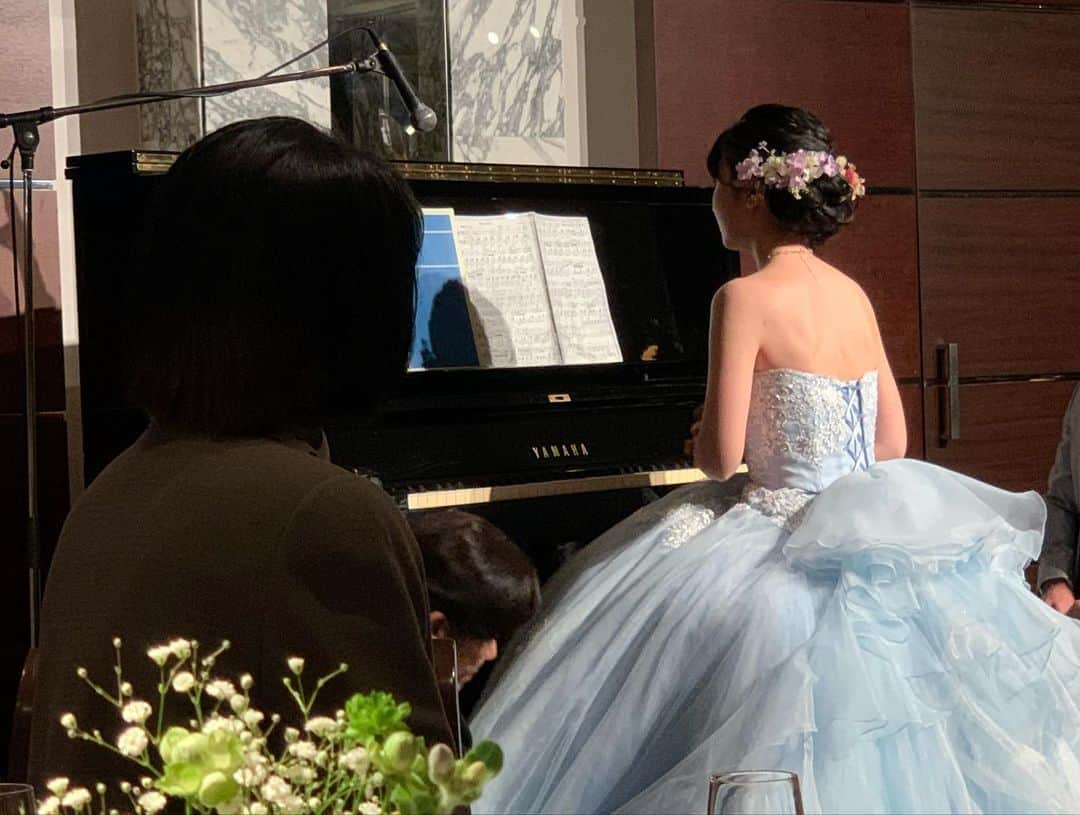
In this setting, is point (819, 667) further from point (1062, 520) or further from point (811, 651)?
point (1062, 520)

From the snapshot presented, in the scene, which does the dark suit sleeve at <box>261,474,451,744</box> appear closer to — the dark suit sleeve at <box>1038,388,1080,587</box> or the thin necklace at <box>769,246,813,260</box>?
the dark suit sleeve at <box>1038,388,1080,587</box>

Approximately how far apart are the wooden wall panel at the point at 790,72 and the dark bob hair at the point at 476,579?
2.06 metres

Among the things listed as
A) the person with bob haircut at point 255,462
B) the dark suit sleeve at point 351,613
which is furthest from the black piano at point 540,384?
the dark suit sleeve at point 351,613

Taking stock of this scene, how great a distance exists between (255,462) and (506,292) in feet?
8.44

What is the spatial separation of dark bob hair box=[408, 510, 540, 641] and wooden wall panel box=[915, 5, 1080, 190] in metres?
2.62

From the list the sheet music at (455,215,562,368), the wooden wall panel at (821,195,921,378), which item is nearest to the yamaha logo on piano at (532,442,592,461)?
the sheet music at (455,215,562,368)

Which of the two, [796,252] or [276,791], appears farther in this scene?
[796,252]

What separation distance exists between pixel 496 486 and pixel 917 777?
3.67 ft

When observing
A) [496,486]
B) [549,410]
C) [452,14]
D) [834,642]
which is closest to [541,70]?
[452,14]

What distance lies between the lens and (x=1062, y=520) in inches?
115

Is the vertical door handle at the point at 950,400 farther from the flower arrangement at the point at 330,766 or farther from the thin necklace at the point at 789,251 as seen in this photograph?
the flower arrangement at the point at 330,766

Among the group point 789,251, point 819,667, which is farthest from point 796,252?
point 819,667

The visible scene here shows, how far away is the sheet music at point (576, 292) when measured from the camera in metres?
3.70

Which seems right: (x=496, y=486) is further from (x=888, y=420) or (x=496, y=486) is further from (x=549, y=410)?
(x=888, y=420)
